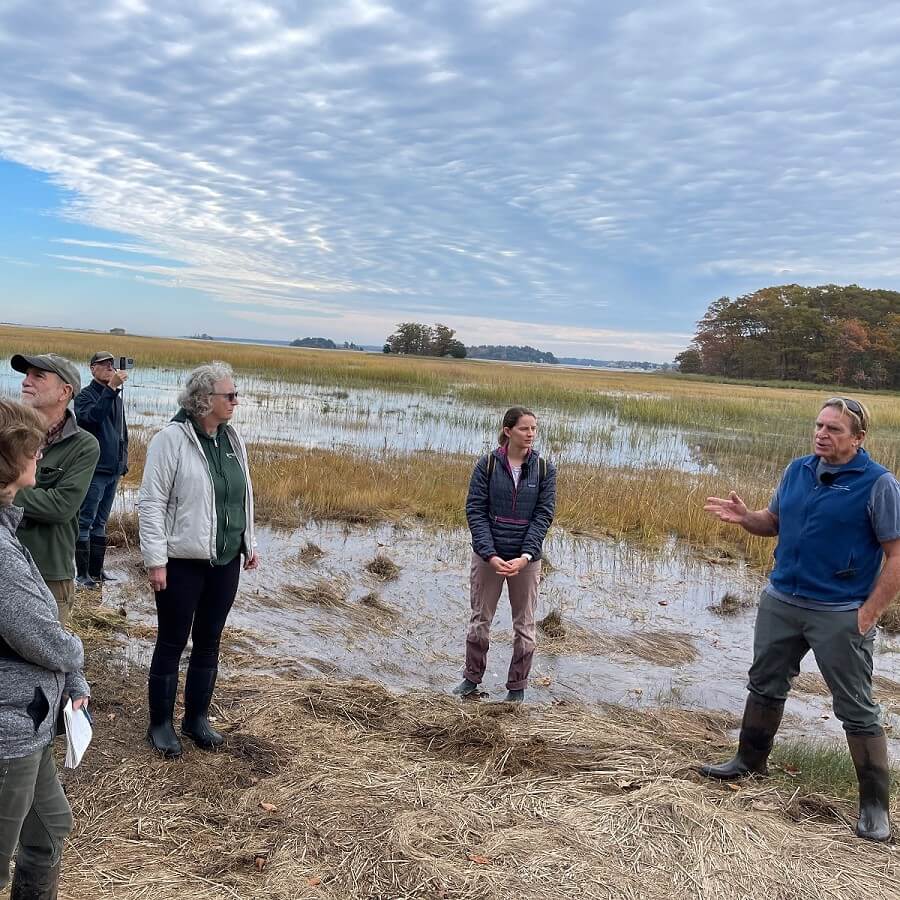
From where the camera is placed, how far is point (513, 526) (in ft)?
16.5

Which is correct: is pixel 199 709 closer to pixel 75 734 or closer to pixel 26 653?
pixel 75 734

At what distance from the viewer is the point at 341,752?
4090 millimetres

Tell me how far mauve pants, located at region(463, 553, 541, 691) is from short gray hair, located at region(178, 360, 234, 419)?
2.12m

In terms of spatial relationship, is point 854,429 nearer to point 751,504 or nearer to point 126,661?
point 126,661

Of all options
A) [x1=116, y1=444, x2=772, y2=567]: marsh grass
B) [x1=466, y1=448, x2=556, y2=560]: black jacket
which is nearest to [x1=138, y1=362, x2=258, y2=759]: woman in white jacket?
[x1=466, y1=448, x2=556, y2=560]: black jacket

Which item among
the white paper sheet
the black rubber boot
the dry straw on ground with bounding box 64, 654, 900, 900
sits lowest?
the black rubber boot

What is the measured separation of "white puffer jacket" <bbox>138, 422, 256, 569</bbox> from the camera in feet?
12.2

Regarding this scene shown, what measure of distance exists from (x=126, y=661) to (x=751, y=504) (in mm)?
9699

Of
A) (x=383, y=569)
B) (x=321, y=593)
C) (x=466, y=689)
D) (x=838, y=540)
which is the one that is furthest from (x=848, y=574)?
(x=383, y=569)

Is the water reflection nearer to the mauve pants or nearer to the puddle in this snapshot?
the puddle

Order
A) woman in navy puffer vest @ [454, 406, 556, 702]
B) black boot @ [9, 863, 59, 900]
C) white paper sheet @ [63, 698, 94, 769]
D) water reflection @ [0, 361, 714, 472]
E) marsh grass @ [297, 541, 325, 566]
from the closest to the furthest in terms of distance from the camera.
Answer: white paper sheet @ [63, 698, 94, 769], black boot @ [9, 863, 59, 900], woman in navy puffer vest @ [454, 406, 556, 702], marsh grass @ [297, 541, 325, 566], water reflection @ [0, 361, 714, 472]

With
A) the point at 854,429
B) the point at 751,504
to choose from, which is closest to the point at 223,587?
the point at 854,429

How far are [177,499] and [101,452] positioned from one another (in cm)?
304

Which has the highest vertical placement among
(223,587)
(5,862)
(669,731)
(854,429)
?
(854,429)
